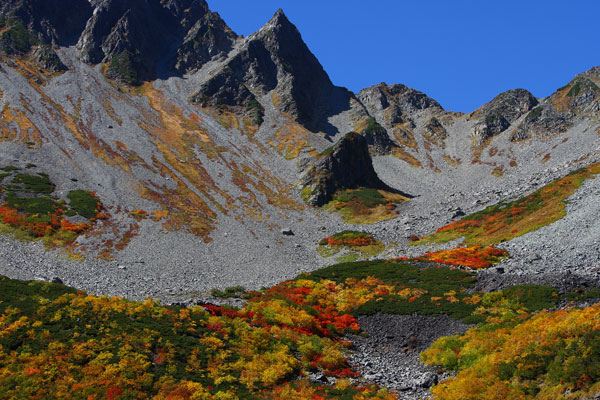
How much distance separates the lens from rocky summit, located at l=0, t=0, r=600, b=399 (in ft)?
62.2

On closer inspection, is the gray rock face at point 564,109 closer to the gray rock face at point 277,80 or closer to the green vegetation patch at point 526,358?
the gray rock face at point 277,80

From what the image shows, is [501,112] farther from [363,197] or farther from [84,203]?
[84,203]

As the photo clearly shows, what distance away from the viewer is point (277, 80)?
6934 inches

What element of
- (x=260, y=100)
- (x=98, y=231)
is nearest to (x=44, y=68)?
(x=260, y=100)

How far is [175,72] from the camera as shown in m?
174

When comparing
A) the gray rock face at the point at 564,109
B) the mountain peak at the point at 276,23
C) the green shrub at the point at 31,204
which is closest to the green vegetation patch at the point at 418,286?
the green shrub at the point at 31,204

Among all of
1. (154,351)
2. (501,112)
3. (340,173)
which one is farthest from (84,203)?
(501,112)

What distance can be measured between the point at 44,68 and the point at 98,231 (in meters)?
113

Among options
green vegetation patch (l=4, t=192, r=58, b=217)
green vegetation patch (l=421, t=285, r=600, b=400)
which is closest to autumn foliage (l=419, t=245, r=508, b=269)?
green vegetation patch (l=421, t=285, r=600, b=400)

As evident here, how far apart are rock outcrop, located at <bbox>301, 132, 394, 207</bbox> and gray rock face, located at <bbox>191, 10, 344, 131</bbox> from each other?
49.5 m

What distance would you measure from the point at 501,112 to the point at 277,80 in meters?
107

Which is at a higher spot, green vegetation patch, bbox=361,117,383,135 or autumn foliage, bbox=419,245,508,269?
green vegetation patch, bbox=361,117,383,135

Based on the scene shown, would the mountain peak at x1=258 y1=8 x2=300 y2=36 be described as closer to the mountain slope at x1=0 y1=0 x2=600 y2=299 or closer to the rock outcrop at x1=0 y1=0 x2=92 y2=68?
the mountain slope at x1=0 y1=0 x2=600 y2=299

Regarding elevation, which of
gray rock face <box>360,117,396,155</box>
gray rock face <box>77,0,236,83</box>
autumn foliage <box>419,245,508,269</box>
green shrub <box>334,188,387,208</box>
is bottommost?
autumn foliage <box>419,245,508,269</box>
